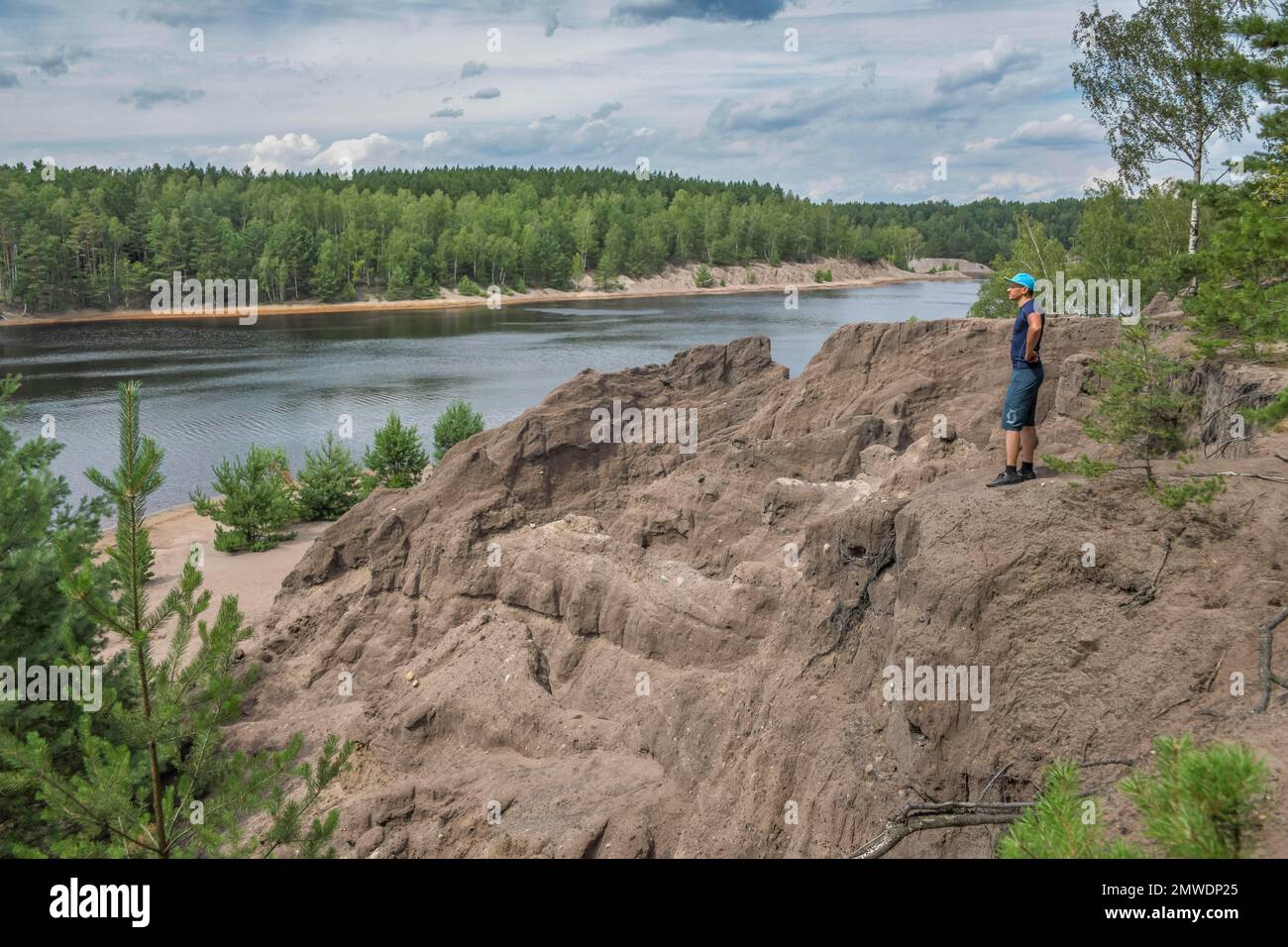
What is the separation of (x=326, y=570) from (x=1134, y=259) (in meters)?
34.6

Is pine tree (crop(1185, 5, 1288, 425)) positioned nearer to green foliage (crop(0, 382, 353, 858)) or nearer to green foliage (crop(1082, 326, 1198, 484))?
green foliage (crop(1082, 326, 1198, 484))

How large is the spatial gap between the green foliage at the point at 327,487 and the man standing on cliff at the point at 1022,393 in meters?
25.5

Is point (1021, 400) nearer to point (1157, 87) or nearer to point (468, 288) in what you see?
point (1157, 87)

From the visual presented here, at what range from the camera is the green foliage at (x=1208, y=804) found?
3.72 m

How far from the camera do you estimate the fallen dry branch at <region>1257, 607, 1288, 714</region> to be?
266 inches

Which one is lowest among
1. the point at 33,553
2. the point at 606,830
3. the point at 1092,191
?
the point at 606,830

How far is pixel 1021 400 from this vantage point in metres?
10.2

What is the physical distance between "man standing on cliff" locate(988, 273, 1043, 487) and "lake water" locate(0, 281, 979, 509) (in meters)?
30.4

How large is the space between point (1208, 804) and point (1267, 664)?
3840 millimetres

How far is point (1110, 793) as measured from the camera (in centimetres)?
684

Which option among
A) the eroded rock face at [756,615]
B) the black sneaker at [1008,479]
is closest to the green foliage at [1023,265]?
the eroded rock face at [756,615]

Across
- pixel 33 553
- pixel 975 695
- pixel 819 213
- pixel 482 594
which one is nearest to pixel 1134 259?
pixel 482 594

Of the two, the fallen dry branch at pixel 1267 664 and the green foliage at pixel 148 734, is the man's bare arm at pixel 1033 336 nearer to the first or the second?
the fallen dry branch at pixel 1267 664

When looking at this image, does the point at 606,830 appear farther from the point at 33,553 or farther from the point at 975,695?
the point at 33,553
